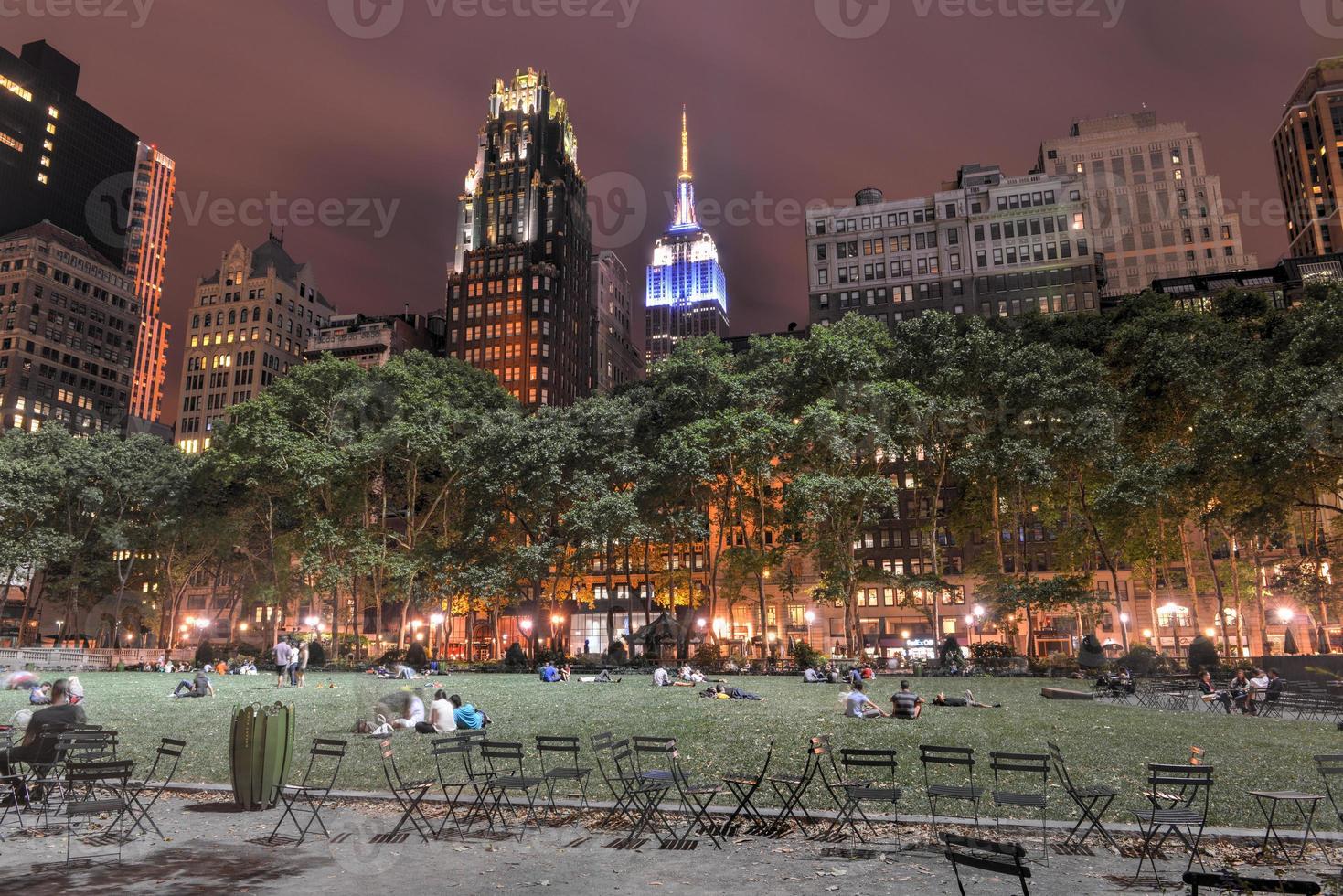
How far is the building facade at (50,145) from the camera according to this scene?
556ft

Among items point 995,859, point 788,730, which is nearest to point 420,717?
point 788,730

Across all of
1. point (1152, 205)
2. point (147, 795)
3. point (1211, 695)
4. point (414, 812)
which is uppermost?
point (1152, 205)

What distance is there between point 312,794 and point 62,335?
523 feet

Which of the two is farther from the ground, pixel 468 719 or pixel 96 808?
pixel 96 808

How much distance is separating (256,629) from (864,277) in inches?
3330

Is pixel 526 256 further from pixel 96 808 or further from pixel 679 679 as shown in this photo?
pixel 96 808

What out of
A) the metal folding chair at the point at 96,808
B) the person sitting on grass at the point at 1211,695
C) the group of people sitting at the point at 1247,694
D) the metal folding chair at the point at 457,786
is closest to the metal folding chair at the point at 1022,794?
the metal folding chair at the point at 457,786

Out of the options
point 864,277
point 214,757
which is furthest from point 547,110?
point 214,757

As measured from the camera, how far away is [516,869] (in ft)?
31.5

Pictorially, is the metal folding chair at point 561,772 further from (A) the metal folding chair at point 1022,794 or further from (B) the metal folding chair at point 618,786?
(A) the metal folding chair at point 1022,794

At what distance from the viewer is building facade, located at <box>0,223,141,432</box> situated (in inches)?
5261

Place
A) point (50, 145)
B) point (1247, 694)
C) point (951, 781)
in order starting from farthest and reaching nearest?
point (50, 145) < point (1247, 694) < point (951, 781)

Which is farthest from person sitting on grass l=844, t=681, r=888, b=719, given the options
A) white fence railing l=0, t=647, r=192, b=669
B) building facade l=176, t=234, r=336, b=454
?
building facade l=176, t=234, r=336, b=454

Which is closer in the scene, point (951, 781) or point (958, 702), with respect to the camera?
point (951, 781)
